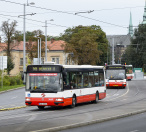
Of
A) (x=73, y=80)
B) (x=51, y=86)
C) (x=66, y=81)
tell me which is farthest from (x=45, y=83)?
(x=73, y=80)

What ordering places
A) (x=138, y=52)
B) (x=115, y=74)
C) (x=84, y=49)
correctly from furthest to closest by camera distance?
1. (x=138, y=52)
2. (x=84, y=49)
3. (x=115, y=74)

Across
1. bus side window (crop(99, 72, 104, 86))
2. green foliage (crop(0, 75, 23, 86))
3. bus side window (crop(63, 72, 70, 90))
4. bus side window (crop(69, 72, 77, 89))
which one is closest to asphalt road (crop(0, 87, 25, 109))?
bus side window (crop(69, 72, 77, 89))

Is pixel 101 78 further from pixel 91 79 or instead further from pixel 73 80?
pixel 73 80

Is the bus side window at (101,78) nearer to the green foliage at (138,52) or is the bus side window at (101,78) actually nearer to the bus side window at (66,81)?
the bus side window at (66,81)

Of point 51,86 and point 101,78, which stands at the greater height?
point 101,78

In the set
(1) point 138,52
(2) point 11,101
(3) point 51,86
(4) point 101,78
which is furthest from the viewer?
(1) point 138,52

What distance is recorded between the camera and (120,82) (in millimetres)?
46719

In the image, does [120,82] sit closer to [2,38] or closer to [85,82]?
[85,82]

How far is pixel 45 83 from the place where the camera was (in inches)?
817

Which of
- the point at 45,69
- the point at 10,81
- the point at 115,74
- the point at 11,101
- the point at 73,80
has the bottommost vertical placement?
the point at 11,101

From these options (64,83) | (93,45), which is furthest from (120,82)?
(93,45)

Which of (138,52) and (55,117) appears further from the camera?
(138,52)

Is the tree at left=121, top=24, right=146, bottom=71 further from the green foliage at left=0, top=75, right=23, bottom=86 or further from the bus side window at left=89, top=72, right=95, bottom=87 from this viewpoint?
the bus side window at left=89, top=72, right=95, bottom=87

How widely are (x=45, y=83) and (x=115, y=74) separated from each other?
2662 cm
